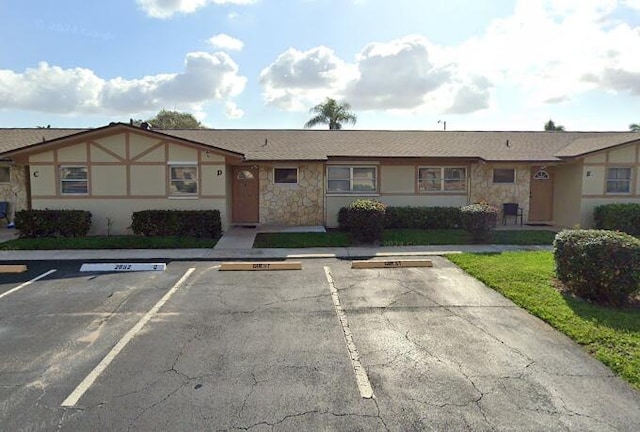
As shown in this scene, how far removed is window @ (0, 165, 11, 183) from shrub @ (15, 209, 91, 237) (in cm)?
394

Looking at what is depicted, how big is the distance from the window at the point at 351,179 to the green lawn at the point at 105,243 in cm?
584

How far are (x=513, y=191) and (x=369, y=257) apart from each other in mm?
9571

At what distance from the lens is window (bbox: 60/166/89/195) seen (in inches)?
558

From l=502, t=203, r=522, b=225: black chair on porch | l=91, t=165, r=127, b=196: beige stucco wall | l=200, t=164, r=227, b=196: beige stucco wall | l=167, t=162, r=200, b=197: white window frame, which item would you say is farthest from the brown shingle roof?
l=91, t=165, r=127, b=196: beige stucco wall

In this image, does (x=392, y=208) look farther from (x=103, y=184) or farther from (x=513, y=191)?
(x=103, y=184)

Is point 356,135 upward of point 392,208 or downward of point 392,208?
upward

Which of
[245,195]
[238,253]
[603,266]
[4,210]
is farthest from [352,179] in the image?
[4,210]

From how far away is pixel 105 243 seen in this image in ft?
39.9

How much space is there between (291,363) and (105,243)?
32.1 feet

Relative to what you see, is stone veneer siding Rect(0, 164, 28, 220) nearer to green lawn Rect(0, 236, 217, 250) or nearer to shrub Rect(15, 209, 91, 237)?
shrub Rect(15, 209, 91, 237)

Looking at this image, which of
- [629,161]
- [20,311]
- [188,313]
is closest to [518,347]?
[188,313]

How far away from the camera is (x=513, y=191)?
56.2ft

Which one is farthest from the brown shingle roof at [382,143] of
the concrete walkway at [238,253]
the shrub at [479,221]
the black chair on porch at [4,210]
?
the concrete walkway at [238,253]

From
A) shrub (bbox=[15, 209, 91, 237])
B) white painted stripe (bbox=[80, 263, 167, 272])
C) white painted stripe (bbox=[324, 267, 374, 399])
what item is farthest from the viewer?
shrub (bbox=[15, 209, 91, 237])
